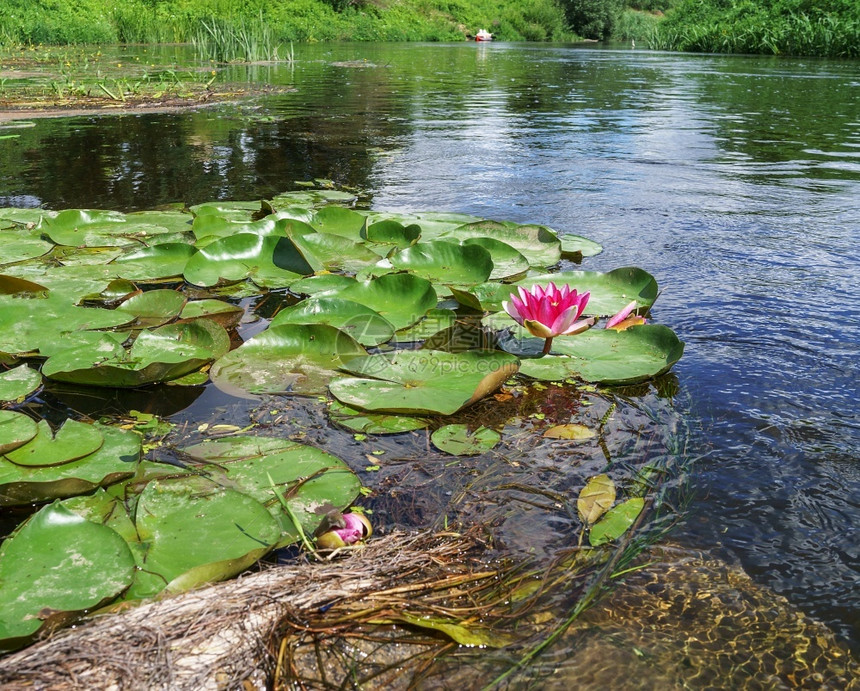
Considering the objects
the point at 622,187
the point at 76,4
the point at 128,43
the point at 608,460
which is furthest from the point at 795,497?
the point at 76,4

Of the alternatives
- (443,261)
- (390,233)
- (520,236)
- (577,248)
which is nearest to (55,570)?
(443,261)

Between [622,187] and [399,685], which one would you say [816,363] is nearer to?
[399,685]

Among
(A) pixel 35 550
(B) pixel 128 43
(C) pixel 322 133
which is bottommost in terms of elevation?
(A) pixel 35 550

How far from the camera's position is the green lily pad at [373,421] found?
1637mm

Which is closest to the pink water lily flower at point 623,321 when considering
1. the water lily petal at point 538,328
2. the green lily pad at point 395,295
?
the water lily petal at point 538,328

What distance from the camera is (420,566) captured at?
1177 millimetres

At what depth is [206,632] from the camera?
993mm

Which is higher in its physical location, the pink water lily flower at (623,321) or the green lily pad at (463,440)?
the pink water lily flower at (623,321)

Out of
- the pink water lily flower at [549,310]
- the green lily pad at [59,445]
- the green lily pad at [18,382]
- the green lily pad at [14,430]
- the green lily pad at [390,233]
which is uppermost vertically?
the green lily pad at [390,233]

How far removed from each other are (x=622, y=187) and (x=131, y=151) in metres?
3.35

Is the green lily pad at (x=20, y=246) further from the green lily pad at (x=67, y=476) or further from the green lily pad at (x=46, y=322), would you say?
the green lily pad at (x=67, y=476)

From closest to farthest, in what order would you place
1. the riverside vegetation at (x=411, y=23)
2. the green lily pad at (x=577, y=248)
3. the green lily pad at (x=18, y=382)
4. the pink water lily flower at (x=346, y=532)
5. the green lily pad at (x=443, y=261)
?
the pink water lily flower at (x=346, y=532)
the green lily pad at (x=18, y=382)
the green lily pad at (x=443, y=261)
the green lily pad at (x=577, y=248)
the riverside vegetation at (x=411, y=23)

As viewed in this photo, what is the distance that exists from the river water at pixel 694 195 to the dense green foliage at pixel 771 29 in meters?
9.43

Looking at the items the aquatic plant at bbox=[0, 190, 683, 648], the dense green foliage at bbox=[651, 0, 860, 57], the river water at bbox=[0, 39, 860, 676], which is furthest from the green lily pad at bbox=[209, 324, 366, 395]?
the dense green foliage at bbox=[651, 0, 860, 57]
